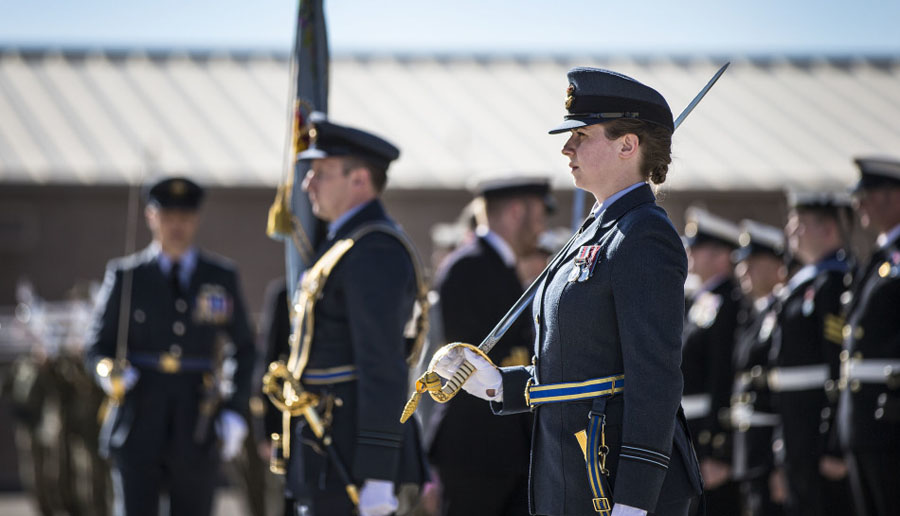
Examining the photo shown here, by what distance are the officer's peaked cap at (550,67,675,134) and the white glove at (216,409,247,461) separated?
3.63 meters

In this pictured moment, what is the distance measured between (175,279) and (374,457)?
2.63m

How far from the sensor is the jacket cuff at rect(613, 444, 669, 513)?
9.75 feet

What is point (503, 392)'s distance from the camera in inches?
133

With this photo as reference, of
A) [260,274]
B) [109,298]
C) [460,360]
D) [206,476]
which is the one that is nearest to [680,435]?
[460,360]

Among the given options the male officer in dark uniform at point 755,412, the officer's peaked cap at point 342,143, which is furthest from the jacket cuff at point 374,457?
the male officer in dark uniform at point 755,412

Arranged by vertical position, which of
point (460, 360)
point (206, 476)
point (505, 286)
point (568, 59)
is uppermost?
point (568, 59)

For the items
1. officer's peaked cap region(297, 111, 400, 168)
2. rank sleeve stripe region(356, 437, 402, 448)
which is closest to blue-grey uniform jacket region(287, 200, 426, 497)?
rank sleeve stripe region(356, 437, 402, 448)

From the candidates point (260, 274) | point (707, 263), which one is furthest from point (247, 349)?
point (260, 274)

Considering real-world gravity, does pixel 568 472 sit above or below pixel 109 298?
below

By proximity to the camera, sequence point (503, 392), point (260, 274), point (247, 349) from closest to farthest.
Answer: point (503, 392), point (247, 349), point (260, 274)

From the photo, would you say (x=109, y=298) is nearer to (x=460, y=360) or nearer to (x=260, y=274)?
(x=460, y=360)

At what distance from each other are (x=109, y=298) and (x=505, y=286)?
2.23m

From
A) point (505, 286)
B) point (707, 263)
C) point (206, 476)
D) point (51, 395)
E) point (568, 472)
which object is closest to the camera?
point (568, 472)

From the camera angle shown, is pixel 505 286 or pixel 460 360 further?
pixel 505 286
